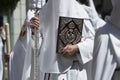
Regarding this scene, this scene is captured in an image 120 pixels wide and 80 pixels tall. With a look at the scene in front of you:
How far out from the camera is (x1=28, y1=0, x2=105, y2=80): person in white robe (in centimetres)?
594

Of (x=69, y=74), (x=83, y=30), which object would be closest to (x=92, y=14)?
(x=83, y=30)

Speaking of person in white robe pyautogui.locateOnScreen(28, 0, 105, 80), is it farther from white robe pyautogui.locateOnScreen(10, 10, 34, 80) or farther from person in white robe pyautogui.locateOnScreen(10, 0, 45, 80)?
white robe pyautogui.locateOnScreen(10, 10, 34, 80)

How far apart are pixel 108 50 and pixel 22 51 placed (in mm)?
4417

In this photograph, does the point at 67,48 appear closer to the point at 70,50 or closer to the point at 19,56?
the point at 70,50

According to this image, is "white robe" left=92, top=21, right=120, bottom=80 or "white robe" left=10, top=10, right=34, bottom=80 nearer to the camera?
"white robe" left=92, top=21, right=120, bottom=80

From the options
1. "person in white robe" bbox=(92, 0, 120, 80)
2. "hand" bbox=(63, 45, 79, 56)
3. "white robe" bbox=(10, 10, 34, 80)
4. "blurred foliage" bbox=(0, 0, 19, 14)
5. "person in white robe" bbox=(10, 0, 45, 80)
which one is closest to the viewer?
"person in white robe" bbox=(92, 0, 120, 80)

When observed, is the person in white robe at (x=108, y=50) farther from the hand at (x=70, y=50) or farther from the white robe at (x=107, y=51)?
the hand at (x=70, y=50)

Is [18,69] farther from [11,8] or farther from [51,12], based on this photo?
[11,8]

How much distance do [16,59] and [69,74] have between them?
10.1 feet

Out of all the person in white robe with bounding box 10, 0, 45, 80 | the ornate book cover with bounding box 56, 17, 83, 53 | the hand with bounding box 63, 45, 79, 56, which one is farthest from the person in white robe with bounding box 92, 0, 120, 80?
the person in white robe with bounding box 10, 0, 45, 80

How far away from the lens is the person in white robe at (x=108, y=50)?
439 centimetres

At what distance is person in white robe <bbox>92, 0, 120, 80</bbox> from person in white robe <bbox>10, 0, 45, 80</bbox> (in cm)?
294

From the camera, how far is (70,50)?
5.88 meters

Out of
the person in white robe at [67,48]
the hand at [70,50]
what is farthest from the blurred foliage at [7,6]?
the hand at [70,50]
